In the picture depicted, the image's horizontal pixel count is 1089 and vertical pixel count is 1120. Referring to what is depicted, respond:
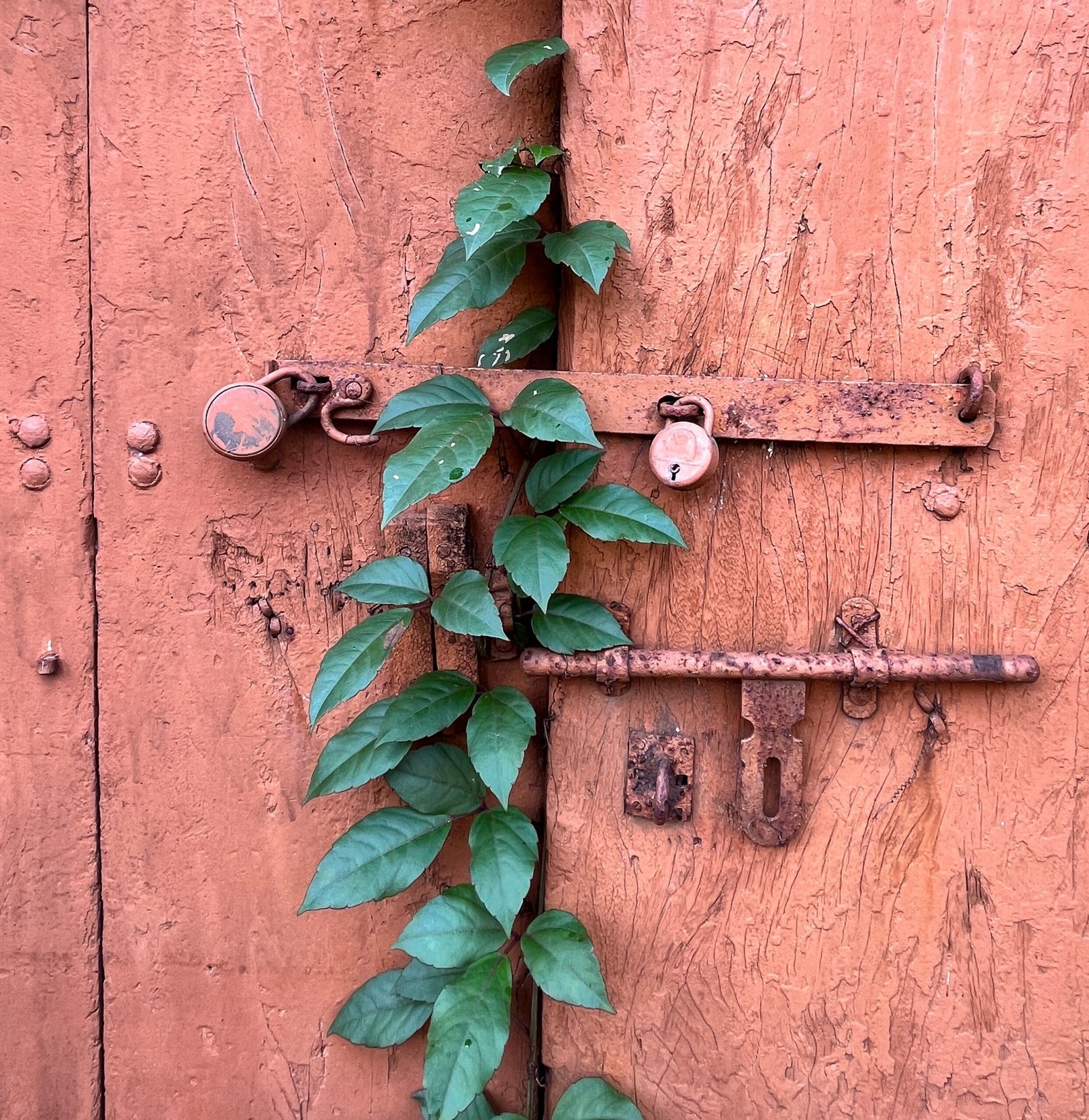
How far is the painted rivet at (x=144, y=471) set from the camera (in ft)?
2.39

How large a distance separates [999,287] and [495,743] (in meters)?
0.61

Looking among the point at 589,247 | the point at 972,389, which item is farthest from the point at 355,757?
the point at 972,389

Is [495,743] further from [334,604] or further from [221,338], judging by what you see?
[221,338]

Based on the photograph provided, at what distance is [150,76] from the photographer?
0.72 m

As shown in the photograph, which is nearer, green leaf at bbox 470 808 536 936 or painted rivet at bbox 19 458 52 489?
green leaf at bbox 470 808 536 936

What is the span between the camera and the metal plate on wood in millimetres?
708

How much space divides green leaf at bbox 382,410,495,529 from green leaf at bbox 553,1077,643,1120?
0.56 metres

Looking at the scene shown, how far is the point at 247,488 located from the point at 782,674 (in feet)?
1.79

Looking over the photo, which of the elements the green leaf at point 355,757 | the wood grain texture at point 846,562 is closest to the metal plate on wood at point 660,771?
the wood grain texture at point 846,562

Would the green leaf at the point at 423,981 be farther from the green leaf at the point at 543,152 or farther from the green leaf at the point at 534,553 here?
the green leaf at the point at 543,152

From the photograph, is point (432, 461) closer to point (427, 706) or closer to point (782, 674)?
point (427, 706)

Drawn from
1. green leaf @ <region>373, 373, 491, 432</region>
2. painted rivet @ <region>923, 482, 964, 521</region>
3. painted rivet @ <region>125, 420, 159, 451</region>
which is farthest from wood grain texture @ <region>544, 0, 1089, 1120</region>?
painted rivet @ <region>125, 420, 159, 451</region>

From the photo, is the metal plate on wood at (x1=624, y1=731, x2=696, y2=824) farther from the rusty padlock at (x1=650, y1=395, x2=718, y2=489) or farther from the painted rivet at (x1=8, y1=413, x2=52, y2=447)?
the painted rivet at (x1=8, y1=413, x2=52, y2=447)

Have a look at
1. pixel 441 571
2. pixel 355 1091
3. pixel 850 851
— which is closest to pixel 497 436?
pixel 441 571
